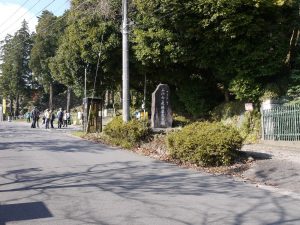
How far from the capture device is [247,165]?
12.1 metres

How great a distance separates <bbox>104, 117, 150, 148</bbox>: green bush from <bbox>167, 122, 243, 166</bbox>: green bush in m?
4.18

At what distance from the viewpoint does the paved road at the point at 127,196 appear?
696 cm

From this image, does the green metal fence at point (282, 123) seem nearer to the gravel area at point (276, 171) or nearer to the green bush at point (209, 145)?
the gravel area at point (276, 171)

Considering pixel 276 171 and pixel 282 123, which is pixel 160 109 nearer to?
pixel 282 123

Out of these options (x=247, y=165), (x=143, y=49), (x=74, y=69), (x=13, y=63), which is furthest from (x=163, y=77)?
(x=13, y=63)

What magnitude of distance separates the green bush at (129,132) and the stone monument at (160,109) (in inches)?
40.5

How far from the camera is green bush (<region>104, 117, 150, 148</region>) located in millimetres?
17438

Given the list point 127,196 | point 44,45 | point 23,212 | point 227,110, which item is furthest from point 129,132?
point 44,45

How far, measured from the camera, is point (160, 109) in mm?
18984

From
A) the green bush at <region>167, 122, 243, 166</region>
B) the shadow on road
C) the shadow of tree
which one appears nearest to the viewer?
the shadow on road

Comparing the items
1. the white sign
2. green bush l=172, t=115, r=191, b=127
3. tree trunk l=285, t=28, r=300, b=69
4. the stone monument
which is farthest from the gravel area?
green bush l=172, t=115, r=191, b=127

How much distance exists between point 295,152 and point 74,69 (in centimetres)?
1845

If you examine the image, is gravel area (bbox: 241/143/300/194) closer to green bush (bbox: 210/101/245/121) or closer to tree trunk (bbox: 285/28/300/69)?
green bush (bbox: 210/101/245/121)

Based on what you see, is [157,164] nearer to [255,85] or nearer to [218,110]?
[255,85]
